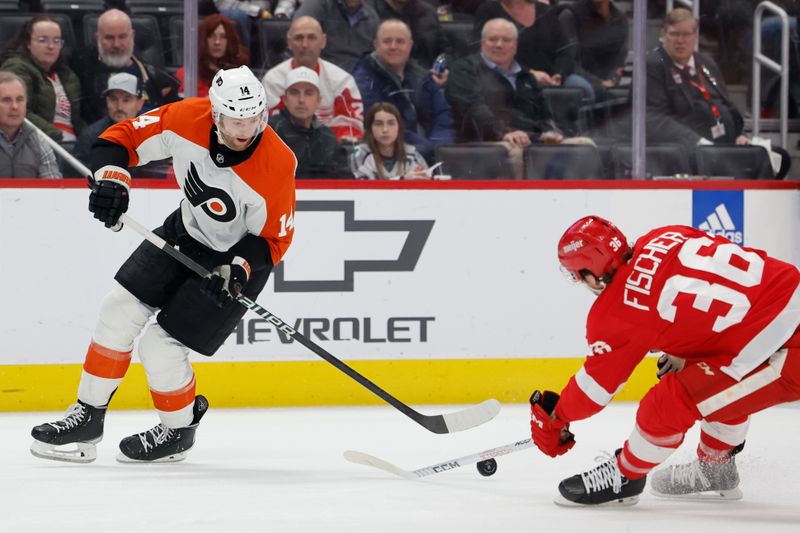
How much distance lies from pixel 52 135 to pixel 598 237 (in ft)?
7.89

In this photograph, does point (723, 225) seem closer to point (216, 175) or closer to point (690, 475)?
point (690, 475)

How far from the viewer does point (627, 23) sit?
4.89m

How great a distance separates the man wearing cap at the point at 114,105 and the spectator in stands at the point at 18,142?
0.12 m

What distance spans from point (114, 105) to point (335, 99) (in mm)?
855

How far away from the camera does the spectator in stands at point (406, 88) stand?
4.70m

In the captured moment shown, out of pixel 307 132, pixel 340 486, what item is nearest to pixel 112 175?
pixel 340 486

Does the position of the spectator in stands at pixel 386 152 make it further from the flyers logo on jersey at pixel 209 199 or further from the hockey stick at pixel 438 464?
the hockey stick at pixel 438 464

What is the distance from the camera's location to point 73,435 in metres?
3.48

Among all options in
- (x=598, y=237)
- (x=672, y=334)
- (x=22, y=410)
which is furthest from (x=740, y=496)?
(x=22, y=410)

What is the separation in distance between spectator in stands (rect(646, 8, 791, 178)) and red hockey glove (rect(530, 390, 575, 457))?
219 cm

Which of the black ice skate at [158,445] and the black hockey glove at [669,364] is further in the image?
the black ice skate at [158,445]

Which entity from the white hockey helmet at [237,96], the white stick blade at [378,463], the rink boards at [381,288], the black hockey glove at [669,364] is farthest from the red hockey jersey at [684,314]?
the rink boards at [381,288]

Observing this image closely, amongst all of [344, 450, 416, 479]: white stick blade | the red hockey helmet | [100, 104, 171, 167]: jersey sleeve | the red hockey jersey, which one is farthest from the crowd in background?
the red hockey jersey

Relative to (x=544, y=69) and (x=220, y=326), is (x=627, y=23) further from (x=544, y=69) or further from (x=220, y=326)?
(x=220, y=326)
